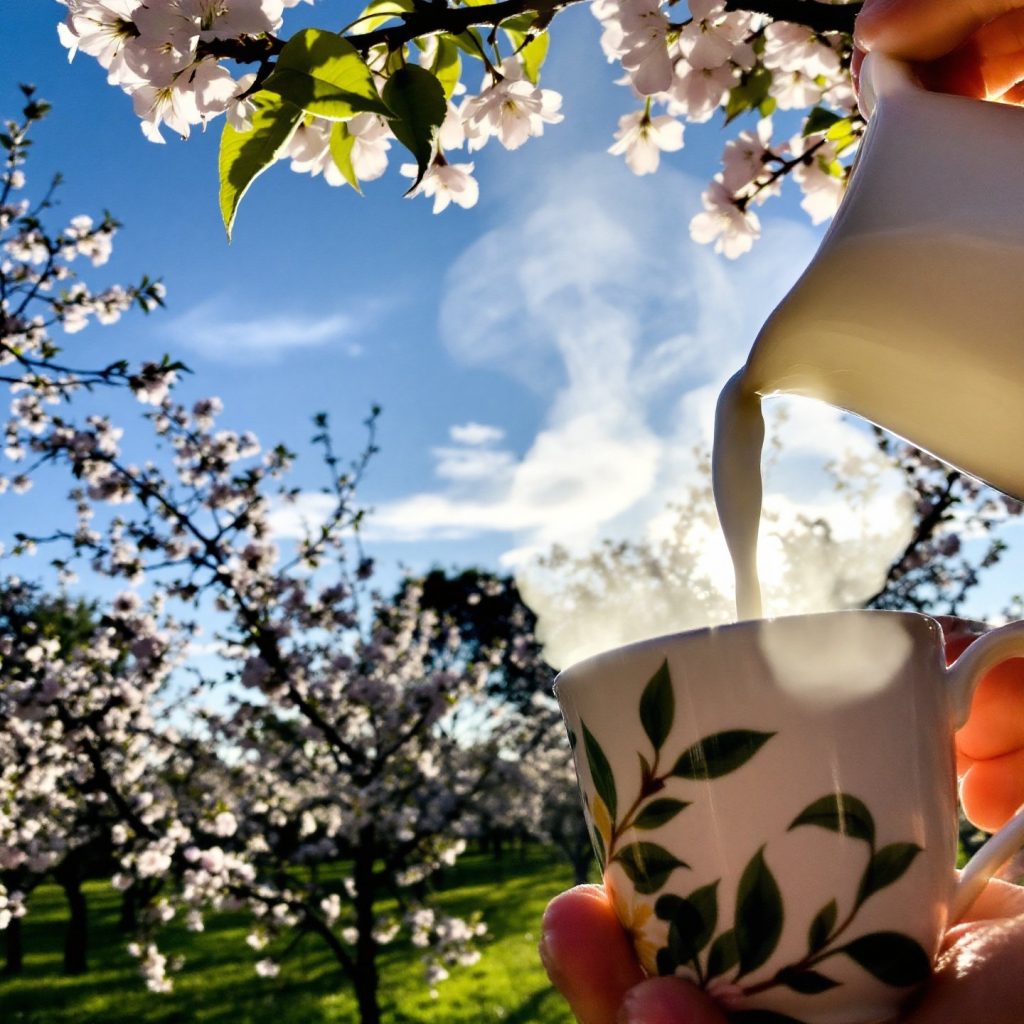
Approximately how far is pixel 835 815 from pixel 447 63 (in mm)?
1092

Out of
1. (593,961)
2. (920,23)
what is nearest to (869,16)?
(920,23)

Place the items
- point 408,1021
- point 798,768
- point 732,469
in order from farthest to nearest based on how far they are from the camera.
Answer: point 408,1021, point 732,469, point 798,768

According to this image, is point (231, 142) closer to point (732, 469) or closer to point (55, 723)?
point (732, 469)

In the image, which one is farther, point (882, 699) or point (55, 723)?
point (55, 723)

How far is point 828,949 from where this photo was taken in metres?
0.73

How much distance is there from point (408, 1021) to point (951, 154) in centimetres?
906

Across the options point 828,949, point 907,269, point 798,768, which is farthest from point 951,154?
point 828,949

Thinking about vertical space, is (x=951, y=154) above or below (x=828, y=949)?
above

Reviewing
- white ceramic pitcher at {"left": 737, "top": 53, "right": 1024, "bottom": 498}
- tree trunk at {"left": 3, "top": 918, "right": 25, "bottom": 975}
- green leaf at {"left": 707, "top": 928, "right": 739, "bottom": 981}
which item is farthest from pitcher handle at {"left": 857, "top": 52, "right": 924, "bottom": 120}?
tree trunk at {"left": 3, "top": 918, "right": 25, "bottom": 975}

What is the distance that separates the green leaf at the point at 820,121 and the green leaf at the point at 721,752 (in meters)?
1.39

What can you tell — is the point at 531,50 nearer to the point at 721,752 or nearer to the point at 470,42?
the point at 470,42

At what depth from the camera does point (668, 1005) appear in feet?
2.39

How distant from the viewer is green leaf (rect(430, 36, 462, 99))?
1254 millimetres

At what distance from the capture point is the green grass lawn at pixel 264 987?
880 centimetres
